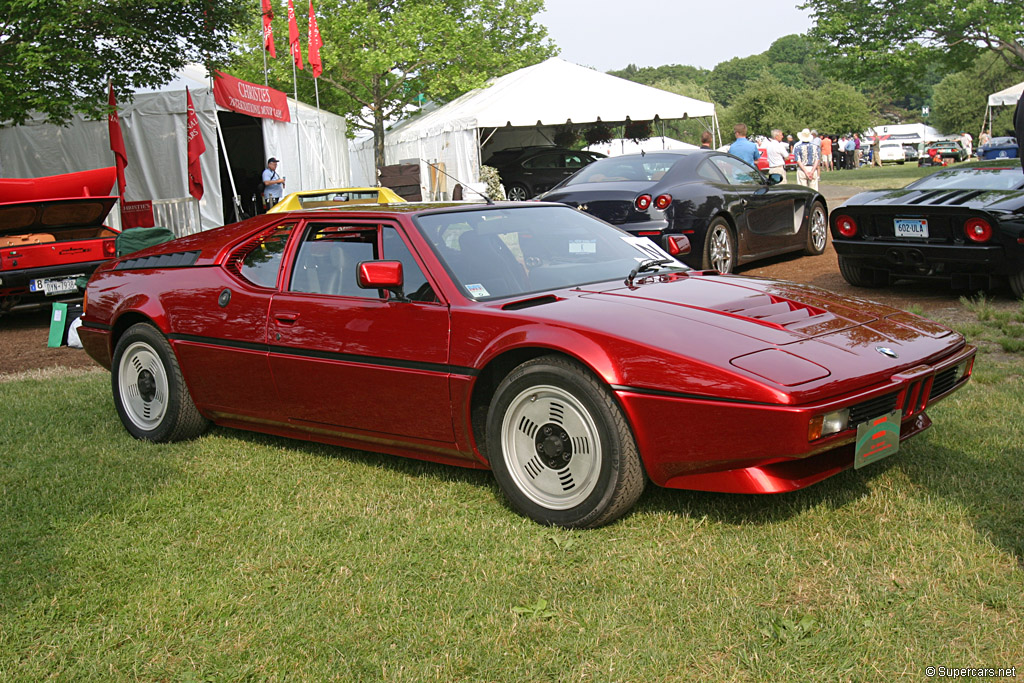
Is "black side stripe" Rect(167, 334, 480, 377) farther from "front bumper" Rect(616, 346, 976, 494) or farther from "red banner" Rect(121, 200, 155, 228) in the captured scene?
"red banner" Rect(121, 200, 155, 228)

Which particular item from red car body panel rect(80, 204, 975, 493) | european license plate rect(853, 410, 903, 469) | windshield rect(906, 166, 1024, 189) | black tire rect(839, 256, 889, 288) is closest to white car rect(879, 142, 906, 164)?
windshield rect(906, 166, 1024, 189)

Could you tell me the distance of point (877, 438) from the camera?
3.35 m

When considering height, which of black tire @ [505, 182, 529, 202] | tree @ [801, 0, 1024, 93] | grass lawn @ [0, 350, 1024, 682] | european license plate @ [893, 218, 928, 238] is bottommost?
grass lawn @ [0, 350, 1024, 682]

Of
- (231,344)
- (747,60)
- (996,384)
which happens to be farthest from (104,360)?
(747,60)

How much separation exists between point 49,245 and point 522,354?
8061mm

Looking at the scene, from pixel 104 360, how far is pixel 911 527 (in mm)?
4492

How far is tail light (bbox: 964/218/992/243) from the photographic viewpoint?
745cm

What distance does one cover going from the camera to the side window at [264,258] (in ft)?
15.5

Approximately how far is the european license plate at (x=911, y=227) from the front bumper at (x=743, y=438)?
486 centimetres

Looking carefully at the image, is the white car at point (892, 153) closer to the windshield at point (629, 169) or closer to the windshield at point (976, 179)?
the windshield at point (629, 169)

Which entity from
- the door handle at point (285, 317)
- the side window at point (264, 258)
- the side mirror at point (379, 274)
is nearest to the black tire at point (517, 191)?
the side window at point (264, 258)

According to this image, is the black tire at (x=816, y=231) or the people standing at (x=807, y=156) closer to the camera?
the black tire at (x=816, y=231)

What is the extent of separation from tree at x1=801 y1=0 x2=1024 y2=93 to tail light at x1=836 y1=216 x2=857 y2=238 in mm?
27233

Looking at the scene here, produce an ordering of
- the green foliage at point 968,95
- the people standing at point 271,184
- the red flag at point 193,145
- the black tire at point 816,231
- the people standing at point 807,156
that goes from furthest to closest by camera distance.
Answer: the green foliage at point 968,95
the people standing at point 807,156
the people standing at point 271,184
the red flag at point 193,145
the black tire at point 816,231
